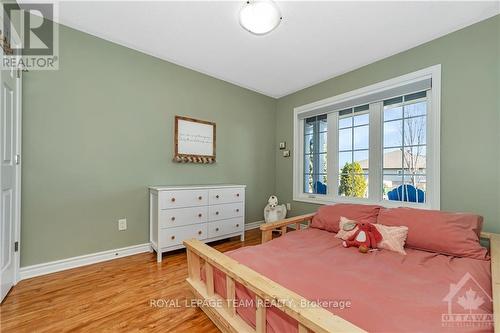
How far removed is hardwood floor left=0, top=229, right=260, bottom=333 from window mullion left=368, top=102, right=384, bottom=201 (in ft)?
7.90

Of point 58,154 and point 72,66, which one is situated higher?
point 72,66

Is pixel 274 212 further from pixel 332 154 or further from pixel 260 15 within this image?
pixel 260 15

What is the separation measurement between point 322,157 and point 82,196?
10.2 ft

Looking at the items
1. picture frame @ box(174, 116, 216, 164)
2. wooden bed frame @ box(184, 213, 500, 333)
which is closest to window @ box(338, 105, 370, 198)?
wooden bed frame @ box(184, 213, 500, 333)

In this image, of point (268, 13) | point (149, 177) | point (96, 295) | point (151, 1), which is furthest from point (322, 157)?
point (96, 295)

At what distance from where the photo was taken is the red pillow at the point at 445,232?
5.18 ft

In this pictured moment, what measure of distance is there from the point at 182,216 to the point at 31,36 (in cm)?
224

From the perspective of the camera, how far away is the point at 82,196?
222cm

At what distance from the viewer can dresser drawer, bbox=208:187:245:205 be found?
109 inches

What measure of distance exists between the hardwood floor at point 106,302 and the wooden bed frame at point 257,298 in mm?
178

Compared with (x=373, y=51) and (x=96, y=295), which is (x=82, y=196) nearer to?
(x=96, y=295)

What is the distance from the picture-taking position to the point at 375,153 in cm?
275

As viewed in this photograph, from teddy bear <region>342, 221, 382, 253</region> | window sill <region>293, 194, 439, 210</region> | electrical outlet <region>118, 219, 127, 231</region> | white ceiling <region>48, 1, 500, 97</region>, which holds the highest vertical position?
white ceiling <region>48, 1, 500, 97</region>

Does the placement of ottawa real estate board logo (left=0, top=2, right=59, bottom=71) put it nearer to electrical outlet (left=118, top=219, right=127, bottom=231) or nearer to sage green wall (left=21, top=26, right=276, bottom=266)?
sage green wall (left=21, top=26, right=276, bottom=266)
